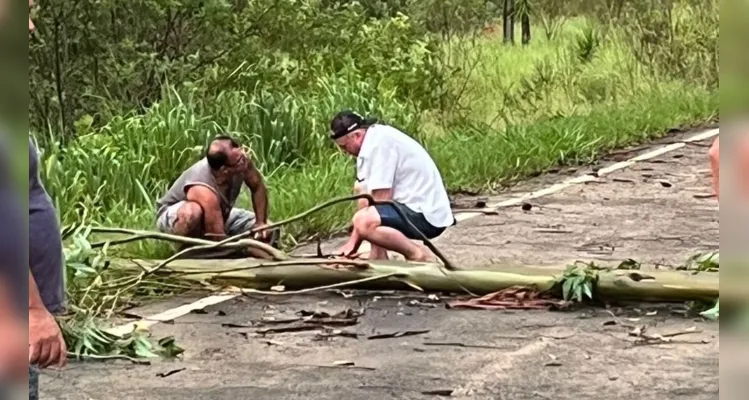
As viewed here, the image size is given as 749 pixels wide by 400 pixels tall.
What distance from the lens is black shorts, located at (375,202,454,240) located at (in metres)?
3.98

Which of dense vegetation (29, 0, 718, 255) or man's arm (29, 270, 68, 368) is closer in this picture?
man's arm (29, 270, 68, 368)

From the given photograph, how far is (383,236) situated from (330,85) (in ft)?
2.47

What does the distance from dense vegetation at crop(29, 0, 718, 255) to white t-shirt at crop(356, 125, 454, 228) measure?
0.10 m

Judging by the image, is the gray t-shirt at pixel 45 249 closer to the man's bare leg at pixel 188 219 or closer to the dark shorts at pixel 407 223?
the dark shorts at pixel 407 223

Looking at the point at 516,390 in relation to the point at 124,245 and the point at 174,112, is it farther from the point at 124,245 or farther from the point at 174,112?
the point at 174,112

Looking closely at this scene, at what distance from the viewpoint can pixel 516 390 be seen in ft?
11.0

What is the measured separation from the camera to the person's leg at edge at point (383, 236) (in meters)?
3.96
